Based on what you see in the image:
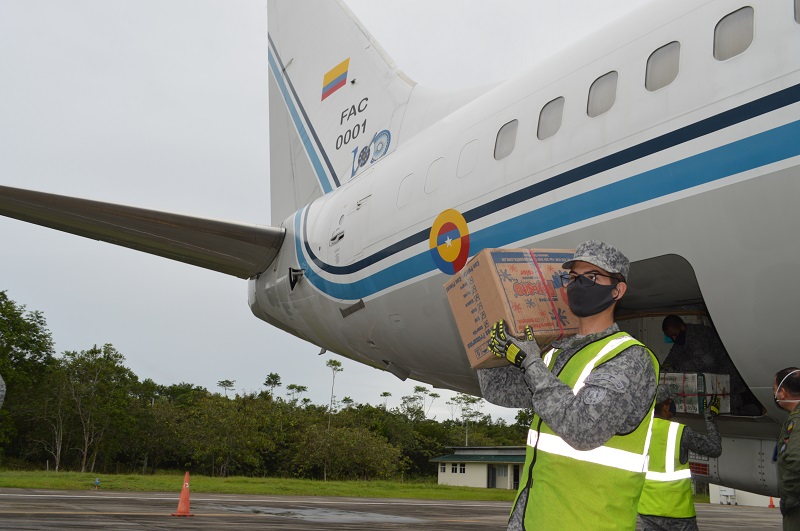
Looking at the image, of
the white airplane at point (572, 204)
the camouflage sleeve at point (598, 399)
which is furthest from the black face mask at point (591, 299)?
the white airplane at point (572, 204)

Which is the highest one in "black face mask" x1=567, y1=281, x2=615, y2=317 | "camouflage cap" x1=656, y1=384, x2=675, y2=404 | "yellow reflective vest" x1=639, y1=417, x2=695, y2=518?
"black face mask" x1=567, y1=281, x2=615, y2=317

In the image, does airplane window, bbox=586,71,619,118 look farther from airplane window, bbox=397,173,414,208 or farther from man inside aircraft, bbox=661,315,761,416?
airplane window, bbox=397,173,414,208

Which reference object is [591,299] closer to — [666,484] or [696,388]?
[696,388]

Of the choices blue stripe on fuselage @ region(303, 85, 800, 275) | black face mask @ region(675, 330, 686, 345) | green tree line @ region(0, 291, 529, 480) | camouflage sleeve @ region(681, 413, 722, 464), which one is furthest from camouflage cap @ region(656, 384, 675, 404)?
green tree line @ region(0, 291, 529, 480)

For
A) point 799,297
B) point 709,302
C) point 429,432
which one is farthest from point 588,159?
point 429,432

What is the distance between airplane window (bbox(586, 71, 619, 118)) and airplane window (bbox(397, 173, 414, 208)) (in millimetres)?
2216

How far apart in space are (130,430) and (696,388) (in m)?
66.7

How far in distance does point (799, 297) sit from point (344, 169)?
6.91m

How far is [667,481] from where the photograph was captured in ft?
19.3

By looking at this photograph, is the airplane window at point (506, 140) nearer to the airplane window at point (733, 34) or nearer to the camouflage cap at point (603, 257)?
the airplane window at point (733, 34)

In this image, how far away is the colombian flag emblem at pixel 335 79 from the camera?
1059 centimetres

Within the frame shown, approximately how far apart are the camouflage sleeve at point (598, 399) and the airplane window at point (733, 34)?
2.23 m

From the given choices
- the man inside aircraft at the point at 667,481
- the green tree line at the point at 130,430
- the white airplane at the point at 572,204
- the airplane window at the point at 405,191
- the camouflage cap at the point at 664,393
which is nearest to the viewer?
the white airplane at the point at 572,204

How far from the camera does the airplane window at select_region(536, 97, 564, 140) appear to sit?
523cm
